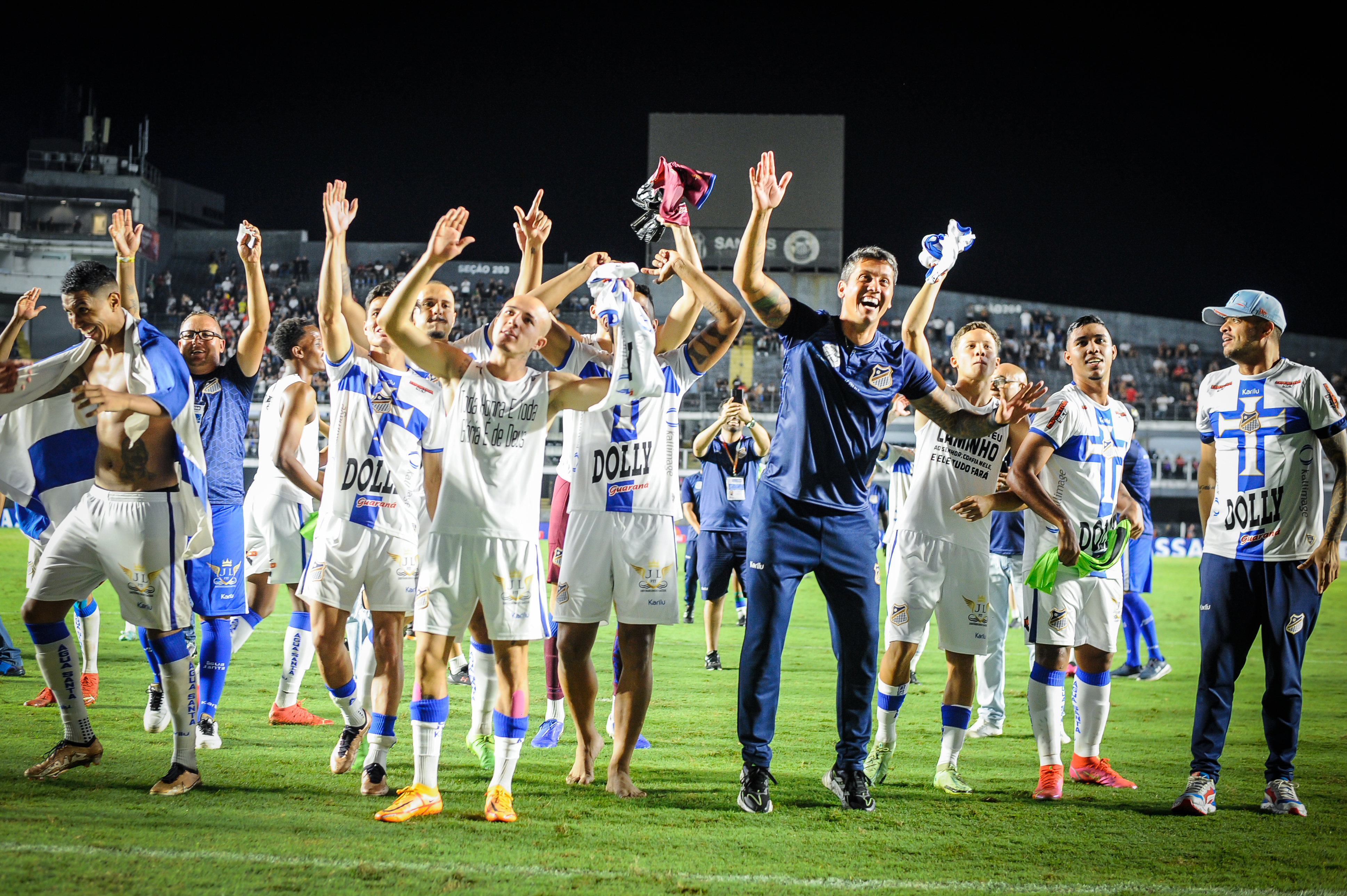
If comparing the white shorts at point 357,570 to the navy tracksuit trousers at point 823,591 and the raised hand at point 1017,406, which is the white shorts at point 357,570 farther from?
the raised hand at point 1017,406

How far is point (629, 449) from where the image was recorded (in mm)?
5520

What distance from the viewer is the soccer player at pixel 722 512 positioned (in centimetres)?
964

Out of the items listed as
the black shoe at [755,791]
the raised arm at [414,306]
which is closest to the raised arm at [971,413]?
the black shoe at [755,791]

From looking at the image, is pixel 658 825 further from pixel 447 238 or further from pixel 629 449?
pixel 447 238

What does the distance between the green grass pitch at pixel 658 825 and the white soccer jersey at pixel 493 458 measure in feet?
4.41

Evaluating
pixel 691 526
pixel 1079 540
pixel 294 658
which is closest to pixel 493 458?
pixel 294 658

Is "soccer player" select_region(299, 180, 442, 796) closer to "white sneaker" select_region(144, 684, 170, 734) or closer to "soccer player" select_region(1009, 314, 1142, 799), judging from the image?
"white sneaker" select_region(144, 684, 170, 734)

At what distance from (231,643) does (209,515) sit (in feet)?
5.18

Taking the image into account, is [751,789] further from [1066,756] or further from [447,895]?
[1066,756]

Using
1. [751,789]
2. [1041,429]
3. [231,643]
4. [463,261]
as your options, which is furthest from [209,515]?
[463,261]

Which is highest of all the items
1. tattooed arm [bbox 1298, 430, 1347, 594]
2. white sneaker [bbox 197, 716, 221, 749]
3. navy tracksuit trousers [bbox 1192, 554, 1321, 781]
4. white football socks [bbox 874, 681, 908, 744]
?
tattooed arm [bbox 1298, 430, 1347, 594]

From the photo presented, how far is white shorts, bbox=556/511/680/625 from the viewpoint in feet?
17.4

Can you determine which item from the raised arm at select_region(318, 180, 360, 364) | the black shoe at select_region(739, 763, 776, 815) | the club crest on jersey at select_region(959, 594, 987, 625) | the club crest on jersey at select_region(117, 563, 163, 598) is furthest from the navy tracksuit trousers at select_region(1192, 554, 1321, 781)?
the club crest on jersey at select_region(117, 563, 163, 598)

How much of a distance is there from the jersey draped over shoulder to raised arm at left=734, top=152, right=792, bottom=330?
173mm
